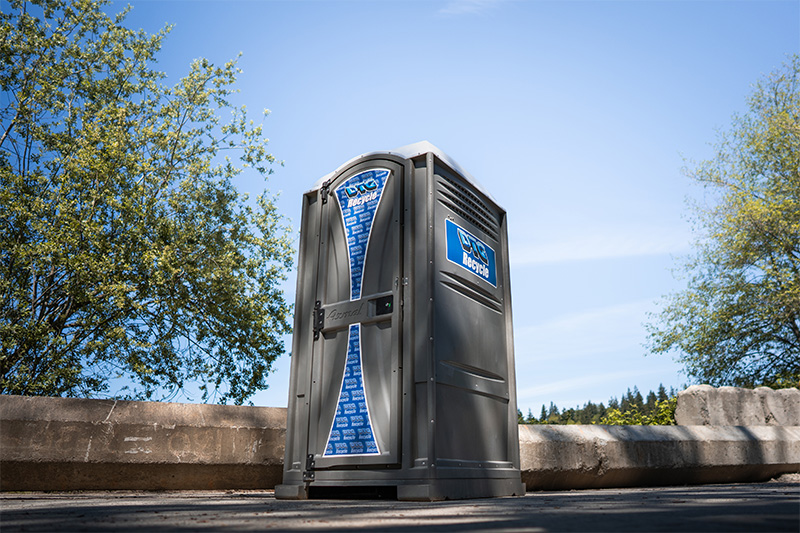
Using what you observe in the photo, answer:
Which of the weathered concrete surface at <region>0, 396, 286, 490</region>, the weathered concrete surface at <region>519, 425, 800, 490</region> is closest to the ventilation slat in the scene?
the weathered concrete surface at <region>519, 425, 800, 490</region>

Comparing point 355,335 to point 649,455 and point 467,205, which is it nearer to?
point 467,205

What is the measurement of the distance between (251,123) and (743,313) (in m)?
19.9

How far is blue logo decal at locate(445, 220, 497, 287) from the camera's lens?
15.3 ft

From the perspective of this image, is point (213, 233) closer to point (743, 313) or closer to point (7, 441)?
point (7, 441)

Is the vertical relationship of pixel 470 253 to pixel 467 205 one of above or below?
below

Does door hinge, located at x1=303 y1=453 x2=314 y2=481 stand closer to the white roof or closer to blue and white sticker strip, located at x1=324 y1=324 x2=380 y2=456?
blue and white sticker strip, located at x1=324 y1=324 x2=380 y2=456

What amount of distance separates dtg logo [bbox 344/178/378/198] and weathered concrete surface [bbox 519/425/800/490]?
3162 millimetres

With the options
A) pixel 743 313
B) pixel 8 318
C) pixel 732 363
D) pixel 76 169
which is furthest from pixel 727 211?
pixel 8 318

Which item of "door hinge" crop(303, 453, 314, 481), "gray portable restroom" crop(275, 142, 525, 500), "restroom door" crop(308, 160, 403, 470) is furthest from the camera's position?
"door hinge" crop(303, 453, 314, 481)

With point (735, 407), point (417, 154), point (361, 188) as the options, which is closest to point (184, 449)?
point (361, 188)

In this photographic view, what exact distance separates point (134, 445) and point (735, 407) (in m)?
8.80

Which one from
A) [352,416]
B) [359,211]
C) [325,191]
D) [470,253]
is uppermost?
[325,191]

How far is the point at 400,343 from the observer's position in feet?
13.9

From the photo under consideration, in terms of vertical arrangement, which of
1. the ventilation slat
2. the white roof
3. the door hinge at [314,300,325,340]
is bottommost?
the door hinge at [314,300,325,340]
